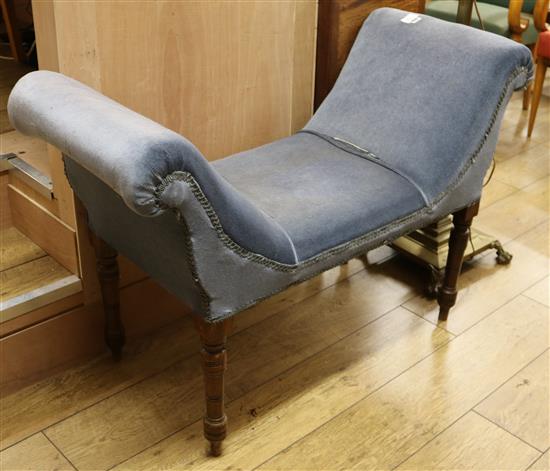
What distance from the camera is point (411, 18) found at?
197 cm

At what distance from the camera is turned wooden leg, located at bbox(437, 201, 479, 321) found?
2016mm

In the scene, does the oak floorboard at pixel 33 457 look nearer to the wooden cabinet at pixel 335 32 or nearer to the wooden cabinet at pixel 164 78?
the wooden cabinet at pixel 164 78

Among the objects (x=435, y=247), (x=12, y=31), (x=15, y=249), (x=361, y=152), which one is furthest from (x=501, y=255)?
(x=12, y=31)

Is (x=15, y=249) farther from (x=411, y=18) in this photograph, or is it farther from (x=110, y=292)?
(x=411, y=18)

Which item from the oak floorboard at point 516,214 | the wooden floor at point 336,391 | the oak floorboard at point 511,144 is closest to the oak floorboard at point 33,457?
the wooden floor at point 336,391

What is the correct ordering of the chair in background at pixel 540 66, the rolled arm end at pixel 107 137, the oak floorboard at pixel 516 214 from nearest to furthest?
1. the rolled arm end at pixel 107 137
2. the oak floorboard at pixel 516 214
3. the chair in background at pixel 540 66

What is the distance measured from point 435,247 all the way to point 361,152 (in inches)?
22.2

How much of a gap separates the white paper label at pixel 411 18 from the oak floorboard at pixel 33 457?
51.3 inches

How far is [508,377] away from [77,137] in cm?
124

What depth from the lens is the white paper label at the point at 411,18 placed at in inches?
77.2

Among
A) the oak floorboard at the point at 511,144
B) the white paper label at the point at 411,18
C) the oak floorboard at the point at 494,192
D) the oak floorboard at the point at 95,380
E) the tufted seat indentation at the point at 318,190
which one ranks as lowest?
the oak floorboard at the point at 511,144

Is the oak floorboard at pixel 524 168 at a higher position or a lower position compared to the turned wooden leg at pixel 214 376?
lower

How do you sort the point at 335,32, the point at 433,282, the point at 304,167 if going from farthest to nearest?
the point at 433,282 < the point at 335,32 < the point at 304,167

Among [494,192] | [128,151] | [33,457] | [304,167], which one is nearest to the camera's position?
[128,151]
